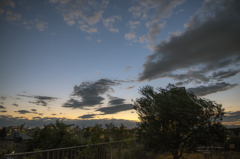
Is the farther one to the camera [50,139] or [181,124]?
[50,139]

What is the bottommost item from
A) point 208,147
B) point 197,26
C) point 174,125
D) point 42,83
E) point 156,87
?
point 208,147

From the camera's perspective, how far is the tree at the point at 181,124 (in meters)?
7.16

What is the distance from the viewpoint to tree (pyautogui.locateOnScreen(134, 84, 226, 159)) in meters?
7.16

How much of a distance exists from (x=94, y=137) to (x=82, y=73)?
10.2m

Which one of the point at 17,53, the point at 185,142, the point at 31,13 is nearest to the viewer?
the point at 185,142

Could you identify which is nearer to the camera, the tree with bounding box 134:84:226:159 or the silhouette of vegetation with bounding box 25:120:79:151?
the tree with bounding box 134:84:226:159

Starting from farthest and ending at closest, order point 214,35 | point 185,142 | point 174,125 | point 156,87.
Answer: point 214,35 → point 156,87 → point 174,125 → point 185,142

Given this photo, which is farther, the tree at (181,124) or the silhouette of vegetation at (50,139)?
the silhouette of vegetation at (50,139)

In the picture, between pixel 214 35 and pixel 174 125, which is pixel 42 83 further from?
pixel 214 35

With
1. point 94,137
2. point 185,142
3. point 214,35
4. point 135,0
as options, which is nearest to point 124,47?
point 135,0

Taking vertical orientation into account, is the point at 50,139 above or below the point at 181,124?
below

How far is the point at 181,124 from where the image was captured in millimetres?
7523

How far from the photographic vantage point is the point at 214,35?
36.1 feet

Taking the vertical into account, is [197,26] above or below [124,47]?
below
